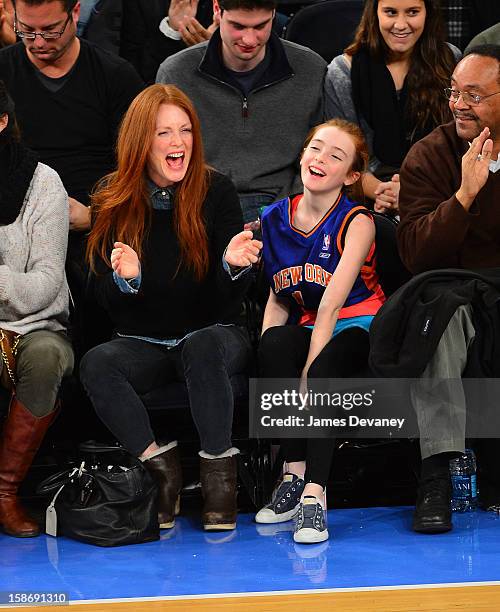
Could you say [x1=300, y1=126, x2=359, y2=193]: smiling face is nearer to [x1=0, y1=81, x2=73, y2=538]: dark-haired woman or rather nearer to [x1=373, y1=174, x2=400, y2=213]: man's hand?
[x1=373, y1=174, x2=400, y2=213]: man's hand

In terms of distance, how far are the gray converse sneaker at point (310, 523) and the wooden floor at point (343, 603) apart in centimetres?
50

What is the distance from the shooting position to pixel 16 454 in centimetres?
395

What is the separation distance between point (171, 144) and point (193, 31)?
5.02ft

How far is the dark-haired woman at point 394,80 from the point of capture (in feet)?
16.3

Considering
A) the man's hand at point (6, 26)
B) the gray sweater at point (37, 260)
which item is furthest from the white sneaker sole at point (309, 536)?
the man's hand at point (6, 26)

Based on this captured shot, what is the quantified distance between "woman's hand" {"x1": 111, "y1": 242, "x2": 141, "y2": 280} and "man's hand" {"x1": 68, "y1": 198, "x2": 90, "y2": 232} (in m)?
0.65

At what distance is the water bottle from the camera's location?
407 centimetres

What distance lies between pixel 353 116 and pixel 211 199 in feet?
3.62

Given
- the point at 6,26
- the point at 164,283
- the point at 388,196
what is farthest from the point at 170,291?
the point at 6,26

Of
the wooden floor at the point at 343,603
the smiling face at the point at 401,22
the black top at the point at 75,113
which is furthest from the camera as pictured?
the smiling face at the point at 401,22

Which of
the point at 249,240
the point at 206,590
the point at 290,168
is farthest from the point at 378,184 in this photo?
the point at 206,590

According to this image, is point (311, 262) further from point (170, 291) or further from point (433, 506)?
point (433, 506)

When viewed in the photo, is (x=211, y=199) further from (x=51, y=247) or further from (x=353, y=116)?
(x=353, y=116)

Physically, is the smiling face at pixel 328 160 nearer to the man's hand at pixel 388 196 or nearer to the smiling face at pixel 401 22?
the man's hand at pixel 388 196
